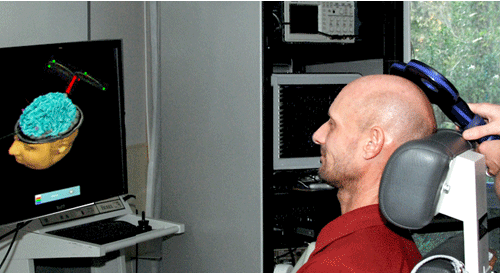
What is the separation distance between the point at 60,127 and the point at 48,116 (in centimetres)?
5

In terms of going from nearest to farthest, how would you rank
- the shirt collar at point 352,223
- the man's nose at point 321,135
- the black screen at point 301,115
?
the shirt collar at point 352,223
the man's nose at point 321,135
the black screen at point 301,115

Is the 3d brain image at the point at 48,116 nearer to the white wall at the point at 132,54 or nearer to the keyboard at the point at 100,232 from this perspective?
the keyboard at the point at 100,232

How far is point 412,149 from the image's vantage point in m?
0.78

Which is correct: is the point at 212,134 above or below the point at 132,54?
below

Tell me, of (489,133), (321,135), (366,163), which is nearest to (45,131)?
(321,135)

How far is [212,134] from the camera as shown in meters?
2.11

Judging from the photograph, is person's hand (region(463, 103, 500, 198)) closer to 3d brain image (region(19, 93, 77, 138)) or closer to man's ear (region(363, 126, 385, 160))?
man's ear (region(363, 126, 385, 160))

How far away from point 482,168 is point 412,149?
18 centimetres

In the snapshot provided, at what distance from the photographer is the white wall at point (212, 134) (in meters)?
1.94

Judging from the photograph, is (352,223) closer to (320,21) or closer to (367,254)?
(367,254)

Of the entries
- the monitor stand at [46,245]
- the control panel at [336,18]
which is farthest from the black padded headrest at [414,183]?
the control panel at [336,18]

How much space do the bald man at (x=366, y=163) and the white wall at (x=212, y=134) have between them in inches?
29.0

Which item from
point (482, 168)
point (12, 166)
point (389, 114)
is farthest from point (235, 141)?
point (482, 168)

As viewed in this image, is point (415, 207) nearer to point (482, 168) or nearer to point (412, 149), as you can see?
point (412, 149)
